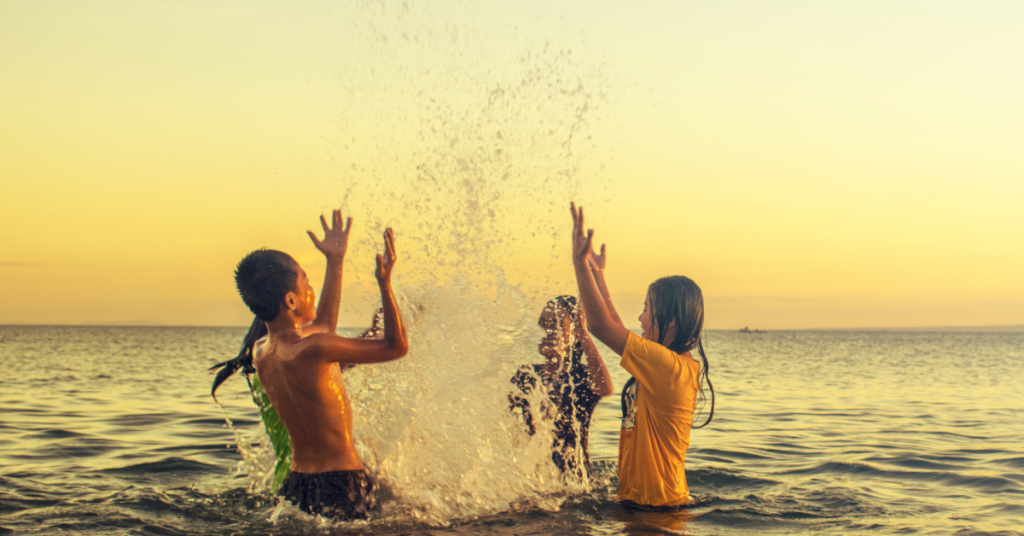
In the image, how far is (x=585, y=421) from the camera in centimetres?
561

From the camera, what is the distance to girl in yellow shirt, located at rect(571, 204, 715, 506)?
428 cm

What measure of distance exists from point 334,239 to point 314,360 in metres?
0.74

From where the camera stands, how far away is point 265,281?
4270 millimetres

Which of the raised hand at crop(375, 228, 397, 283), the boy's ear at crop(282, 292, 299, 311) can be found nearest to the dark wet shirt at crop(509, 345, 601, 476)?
the raised hand at crop(375, 228, 397, 283)

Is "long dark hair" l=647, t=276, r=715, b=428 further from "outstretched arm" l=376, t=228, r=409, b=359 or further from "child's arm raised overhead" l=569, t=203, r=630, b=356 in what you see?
"outstretched arm" l=376, t=228, r=409, b=359

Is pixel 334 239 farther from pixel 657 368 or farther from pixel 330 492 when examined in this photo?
pixel 657 368

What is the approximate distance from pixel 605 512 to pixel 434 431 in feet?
4.93

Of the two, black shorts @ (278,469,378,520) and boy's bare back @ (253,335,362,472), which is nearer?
boy's bare back @ (253,335,362,472)

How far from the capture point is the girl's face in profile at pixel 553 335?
5.28 meters

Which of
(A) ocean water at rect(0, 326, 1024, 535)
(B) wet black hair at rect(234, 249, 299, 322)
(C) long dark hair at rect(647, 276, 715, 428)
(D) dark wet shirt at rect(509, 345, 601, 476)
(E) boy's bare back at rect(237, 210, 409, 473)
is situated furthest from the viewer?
(A) ocean water at rect(0, 326, 1024, 535)

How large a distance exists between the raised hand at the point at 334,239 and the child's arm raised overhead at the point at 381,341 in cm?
51

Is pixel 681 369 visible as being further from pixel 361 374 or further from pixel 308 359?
pixel 361 374

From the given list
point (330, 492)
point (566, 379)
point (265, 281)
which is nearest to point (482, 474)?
point (566, 379)

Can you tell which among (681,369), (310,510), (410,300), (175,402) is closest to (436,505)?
(310,510)
